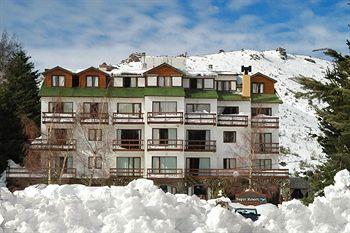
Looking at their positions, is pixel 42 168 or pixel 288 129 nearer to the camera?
pixel 42 168

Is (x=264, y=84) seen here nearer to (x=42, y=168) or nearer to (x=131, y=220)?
(x=42, y=168)

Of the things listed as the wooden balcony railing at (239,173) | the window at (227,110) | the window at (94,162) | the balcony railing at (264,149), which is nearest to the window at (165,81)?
the window at (227,110)

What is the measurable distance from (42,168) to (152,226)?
28.0 m

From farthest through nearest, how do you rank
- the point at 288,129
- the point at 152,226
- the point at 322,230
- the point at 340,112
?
the point at 288,129 → the point at 340,112 → the point at 322,230 → the point at 152,226

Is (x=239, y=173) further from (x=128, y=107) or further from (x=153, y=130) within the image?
(x=128, y=107)

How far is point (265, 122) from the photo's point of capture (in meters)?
42.8

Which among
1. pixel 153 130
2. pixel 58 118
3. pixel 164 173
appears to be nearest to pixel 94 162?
pixel 58 118

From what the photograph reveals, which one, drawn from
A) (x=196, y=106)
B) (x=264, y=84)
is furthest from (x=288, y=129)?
(x=196, y=106)

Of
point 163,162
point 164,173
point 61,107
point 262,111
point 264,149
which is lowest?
point 164,173

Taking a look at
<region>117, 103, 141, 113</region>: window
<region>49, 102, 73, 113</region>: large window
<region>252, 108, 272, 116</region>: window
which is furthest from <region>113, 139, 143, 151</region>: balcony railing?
<region>252, 108, 272, 116</region>: window

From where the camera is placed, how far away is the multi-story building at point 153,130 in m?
40.6

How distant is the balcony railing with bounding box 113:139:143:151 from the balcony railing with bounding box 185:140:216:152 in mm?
3423

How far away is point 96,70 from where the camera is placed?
142ft

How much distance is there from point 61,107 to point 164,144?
7.86 metres
